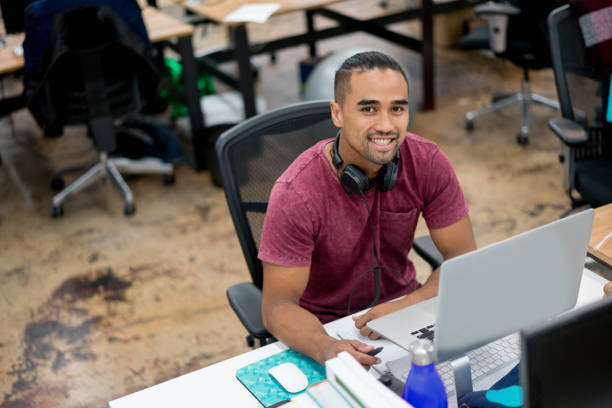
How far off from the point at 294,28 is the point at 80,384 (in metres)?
4.45

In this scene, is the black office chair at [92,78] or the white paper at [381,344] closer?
the white paper at [381,344]

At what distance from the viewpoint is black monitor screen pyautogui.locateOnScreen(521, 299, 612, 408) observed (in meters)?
0.89

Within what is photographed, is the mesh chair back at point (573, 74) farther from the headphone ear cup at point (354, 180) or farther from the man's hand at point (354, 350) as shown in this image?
the man's hand at point (354, 350)

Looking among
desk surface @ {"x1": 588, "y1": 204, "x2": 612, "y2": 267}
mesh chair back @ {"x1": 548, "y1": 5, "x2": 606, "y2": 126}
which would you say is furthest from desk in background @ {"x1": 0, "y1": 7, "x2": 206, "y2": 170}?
desk surface @ {"x1": 588, "y1": 204, "x2": 612, "y2": 267}

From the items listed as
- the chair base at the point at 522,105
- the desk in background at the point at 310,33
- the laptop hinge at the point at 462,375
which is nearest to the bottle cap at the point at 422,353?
the laptop hinge at the point at 462,375

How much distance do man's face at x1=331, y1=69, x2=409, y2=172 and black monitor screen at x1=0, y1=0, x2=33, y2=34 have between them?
2.69 metres

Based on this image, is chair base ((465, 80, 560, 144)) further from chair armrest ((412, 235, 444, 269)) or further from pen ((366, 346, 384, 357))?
pen ((366, 346, 384, 357))

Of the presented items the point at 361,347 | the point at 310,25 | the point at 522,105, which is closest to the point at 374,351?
the point at 361,347

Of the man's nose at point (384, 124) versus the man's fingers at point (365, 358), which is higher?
the man's nose at point (384, 124)

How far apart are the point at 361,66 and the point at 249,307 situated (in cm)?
60

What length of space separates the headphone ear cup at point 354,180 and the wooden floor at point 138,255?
116 centimetres

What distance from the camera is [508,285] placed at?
116cm

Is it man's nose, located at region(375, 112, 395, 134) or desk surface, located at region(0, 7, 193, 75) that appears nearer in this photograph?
man's nose, located at region(375, 112, 395, 134)

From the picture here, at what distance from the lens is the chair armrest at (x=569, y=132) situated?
7.80 ft
